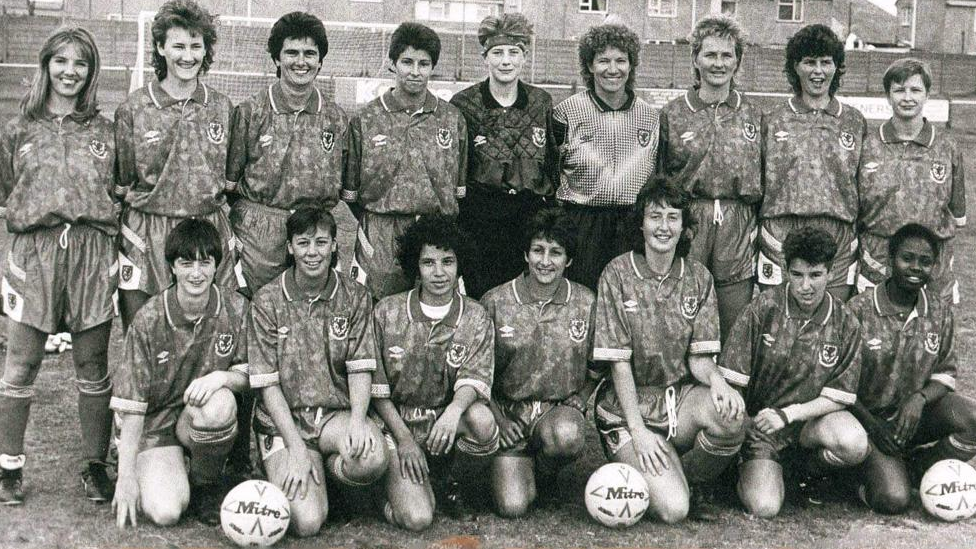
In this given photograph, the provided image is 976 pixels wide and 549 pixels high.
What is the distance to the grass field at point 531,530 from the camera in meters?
3.76

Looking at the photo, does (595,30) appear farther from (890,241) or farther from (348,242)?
(348,242)

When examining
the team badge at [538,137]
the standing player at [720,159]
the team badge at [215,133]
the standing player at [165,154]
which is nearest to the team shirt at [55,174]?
the standing player at [165,154]

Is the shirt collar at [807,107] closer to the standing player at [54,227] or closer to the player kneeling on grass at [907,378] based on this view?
the player kneeling on grass at [907,378]

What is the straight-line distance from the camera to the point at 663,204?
4285mm

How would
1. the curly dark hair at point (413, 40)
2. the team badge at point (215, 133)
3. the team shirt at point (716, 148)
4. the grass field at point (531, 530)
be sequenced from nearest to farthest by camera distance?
the grass field at point (531, 530)
the team badge at point (215, 133)
the curly dark hair at point (413, 40)
the team shirt at point (716, 148)

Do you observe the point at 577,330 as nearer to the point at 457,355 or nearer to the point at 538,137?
the point at 457,355

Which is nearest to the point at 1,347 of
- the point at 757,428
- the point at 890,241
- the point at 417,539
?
the point at 417,539

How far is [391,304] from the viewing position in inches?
167

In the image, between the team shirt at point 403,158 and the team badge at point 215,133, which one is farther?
the team shirt at point 403,158

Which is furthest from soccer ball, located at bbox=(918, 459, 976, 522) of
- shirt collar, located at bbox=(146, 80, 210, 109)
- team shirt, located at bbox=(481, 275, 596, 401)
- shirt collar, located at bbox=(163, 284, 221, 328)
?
shirt collar, located at bbox=(146, 80, 210, 109)

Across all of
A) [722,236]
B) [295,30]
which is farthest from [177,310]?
[722,236]

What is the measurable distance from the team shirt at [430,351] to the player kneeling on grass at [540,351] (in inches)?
6.6

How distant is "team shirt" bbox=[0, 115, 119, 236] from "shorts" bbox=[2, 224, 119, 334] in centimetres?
5

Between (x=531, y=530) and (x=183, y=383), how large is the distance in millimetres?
1444
